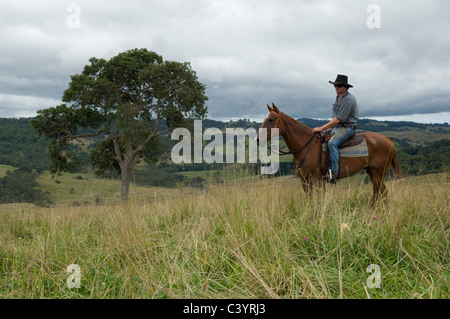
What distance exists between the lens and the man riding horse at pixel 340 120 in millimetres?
7203

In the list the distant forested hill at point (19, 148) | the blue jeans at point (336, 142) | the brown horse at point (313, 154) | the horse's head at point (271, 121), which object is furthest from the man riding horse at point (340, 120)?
the distant forested hill at point (19, 148)

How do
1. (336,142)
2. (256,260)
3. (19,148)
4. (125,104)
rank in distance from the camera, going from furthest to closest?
(19,148), (125,104), (336,142), (256,260)

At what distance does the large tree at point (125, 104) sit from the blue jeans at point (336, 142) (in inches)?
796

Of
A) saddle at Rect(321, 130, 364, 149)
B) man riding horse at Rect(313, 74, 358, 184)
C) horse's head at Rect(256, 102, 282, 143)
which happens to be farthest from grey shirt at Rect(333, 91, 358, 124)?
horse's head at Rect(256, 102, 282, 143)

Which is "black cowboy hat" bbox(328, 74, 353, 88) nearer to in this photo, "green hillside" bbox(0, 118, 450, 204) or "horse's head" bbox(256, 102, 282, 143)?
"green hillside" bbox(0, 118, 450, 204)

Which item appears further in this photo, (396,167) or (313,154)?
(396,167)

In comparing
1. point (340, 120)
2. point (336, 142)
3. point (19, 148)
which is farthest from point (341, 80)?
point (19, 148)

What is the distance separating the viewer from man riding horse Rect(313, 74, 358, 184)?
7.20 m

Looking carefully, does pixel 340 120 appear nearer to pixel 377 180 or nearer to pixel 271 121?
pixel 271 121

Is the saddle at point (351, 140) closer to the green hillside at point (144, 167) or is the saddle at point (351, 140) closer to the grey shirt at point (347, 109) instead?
the grey shirt at point (347, 109)

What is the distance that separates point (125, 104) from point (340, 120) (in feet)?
71.3

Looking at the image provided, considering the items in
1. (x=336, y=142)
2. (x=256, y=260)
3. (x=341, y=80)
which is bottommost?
(x=256, y=260)

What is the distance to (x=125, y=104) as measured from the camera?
84.5ft
